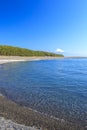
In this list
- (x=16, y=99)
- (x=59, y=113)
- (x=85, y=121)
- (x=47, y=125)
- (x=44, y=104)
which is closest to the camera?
(x=47, y=125)

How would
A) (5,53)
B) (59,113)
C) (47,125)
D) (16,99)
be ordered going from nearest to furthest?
(47,125), (59,113), (16,99), (5,53)

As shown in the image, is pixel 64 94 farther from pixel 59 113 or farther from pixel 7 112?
pixel 7 112

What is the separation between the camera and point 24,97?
16.8 meters

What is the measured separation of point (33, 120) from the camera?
1066 centimetres

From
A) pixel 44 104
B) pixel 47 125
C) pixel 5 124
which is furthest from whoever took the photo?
pixel 44 104

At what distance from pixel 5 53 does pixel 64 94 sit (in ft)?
326

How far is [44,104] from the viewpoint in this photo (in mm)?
14672

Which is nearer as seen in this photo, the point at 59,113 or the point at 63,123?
the point at 63,123

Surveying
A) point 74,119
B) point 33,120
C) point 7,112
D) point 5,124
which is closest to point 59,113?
point 74,119

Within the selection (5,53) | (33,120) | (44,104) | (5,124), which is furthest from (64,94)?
(5,53)

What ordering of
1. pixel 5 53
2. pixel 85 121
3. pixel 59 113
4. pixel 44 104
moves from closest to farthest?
1. pixel 85 121
2. pixel 59 113
3. pixel 44 104
4. pixel 5 53

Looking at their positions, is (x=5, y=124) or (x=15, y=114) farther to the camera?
(x=15, y=114)

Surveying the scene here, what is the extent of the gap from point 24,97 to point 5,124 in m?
7.65

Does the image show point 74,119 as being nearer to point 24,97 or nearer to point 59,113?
point 59,113
